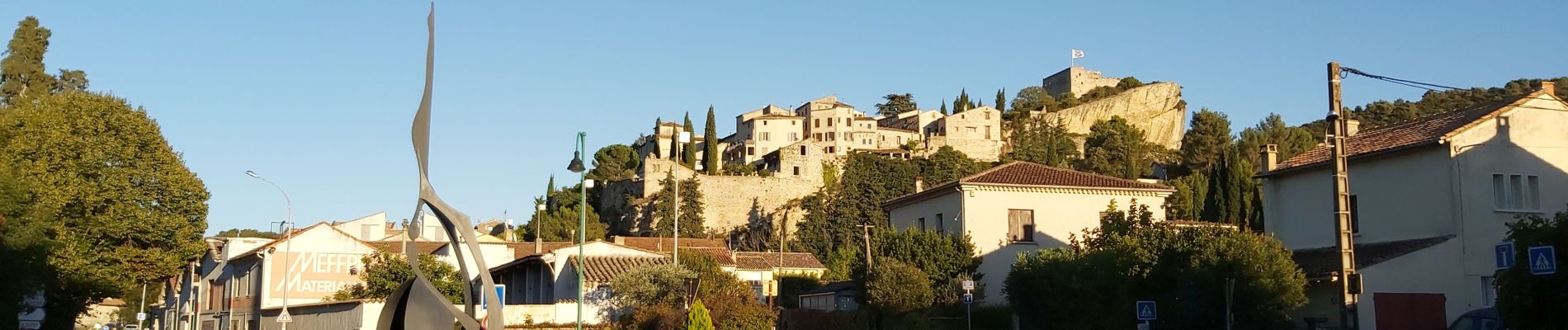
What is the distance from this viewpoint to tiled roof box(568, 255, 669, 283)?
40.8m

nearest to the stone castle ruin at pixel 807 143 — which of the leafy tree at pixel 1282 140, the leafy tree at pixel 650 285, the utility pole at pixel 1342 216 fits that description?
the leafy tree at pixel 1282 140

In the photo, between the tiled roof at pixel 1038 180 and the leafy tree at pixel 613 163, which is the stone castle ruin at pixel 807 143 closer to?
the leafy tree at pixel 613 163

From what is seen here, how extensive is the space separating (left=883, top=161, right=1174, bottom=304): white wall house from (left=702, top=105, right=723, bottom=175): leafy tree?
A: 3119 inches

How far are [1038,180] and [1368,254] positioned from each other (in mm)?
12836

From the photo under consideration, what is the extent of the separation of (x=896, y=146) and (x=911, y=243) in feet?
329

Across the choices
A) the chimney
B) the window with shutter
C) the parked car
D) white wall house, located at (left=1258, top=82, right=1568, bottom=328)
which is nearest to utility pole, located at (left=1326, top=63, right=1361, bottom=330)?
the parked car

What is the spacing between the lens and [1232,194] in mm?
73250

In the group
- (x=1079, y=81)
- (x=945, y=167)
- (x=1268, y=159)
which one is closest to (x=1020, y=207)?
(x=1268, y=159)

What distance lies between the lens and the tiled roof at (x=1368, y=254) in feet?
100

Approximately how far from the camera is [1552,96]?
107ft

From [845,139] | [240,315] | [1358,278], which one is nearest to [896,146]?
[845,139]

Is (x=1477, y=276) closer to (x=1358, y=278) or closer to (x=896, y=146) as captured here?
(x=1358, y=278)

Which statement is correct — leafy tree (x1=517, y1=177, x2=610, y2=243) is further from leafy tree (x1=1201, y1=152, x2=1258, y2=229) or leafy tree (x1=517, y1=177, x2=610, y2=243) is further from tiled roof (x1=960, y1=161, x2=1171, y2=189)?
tiled roof (x1=960, y1=161, x2=1171, y2=189)

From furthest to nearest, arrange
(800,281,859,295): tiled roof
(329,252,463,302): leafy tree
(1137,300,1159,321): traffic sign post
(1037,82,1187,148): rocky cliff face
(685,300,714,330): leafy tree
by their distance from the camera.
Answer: (1037,82,1187,148): rocky cliff face → (800,281,859,295): tiled roof → (329,252,463,302): leafy tree → (685,300,714,330): leafy tree → (1137,300,1159,321): traffic sign post
